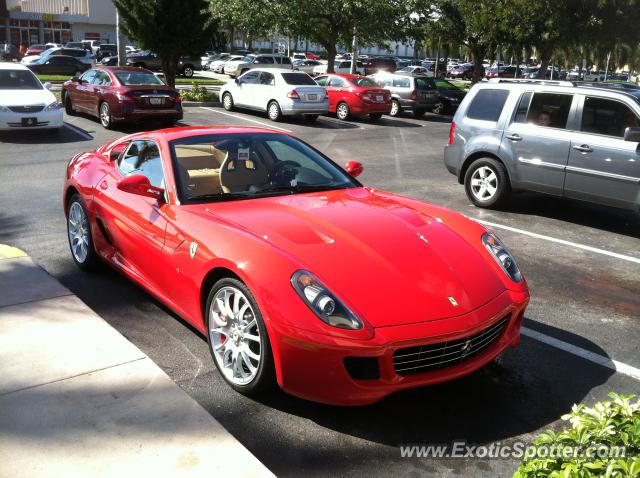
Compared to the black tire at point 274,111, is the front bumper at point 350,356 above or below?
below

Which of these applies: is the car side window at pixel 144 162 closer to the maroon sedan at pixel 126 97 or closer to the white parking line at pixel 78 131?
the white parking line at pixel 78 131

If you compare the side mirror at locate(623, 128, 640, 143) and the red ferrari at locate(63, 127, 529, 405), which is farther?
the side mirror at locate(623, 128, 640, 143)

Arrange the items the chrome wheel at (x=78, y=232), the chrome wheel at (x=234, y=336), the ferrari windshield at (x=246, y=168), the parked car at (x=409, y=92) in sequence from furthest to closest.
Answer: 1. the parked car at (x=409, y=92)
2. the chrome wheel at (x=78, y=232)
3. the ferrari windshield at (x=246, y=168)
4. the chrome wheel at (x=234, y=336)

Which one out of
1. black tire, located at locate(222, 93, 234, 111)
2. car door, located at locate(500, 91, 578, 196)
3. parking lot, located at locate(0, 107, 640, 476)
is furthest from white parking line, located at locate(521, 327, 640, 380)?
black tire, located at locate(222, 93, 234, 111)

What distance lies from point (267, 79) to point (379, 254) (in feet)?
55.8

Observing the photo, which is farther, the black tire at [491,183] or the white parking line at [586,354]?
the black tire at [491,183]

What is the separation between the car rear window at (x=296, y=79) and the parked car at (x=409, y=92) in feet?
14.1

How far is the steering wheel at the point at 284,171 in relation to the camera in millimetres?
5029

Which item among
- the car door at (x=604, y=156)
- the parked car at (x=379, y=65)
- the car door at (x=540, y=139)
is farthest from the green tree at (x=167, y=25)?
the parked car at (x=379, y=65)

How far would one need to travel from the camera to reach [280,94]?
63.3 ft

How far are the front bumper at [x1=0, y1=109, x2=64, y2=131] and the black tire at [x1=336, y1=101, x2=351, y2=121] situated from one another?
9448mm

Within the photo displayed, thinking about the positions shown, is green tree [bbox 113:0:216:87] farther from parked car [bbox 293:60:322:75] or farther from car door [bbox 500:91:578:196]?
parked car [bbox 293:60:322:75]

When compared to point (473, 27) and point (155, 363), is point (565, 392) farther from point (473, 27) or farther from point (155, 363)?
point (473, 27)

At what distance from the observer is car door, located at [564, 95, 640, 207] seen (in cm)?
774
